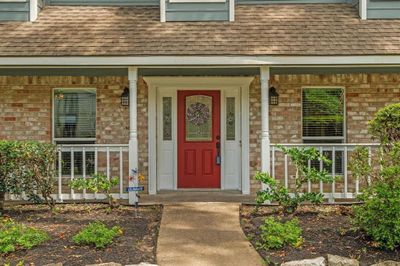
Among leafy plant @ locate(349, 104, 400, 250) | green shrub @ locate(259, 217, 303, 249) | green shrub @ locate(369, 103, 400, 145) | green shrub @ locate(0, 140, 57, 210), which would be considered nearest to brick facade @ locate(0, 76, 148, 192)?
green shrub @ locate(0, 140, 57, 210)

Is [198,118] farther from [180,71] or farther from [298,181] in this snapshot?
[298,181]

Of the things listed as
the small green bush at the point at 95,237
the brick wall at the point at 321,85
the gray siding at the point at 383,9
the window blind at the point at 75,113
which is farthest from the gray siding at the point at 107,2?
the small green bush at the point at 95,237

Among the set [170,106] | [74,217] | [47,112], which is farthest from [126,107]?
[74,217]

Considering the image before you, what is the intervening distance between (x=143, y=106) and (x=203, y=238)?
4.06 meters

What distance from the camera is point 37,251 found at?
532cm

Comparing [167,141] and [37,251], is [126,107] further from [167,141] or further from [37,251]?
[37,251]

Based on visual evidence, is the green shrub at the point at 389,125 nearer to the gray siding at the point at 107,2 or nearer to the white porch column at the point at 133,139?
the white porch column at the point at 133,139

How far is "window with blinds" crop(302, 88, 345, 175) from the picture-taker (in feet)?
30.6

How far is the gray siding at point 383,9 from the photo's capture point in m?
9.09

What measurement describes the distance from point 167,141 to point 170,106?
29.3 inches

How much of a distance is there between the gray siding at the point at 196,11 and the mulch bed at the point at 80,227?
3.93 m

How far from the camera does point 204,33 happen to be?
8.52 m

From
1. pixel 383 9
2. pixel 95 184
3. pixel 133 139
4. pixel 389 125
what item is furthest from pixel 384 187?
pixel 383 9

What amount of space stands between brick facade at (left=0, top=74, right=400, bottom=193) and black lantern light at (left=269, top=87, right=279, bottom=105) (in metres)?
0.10
